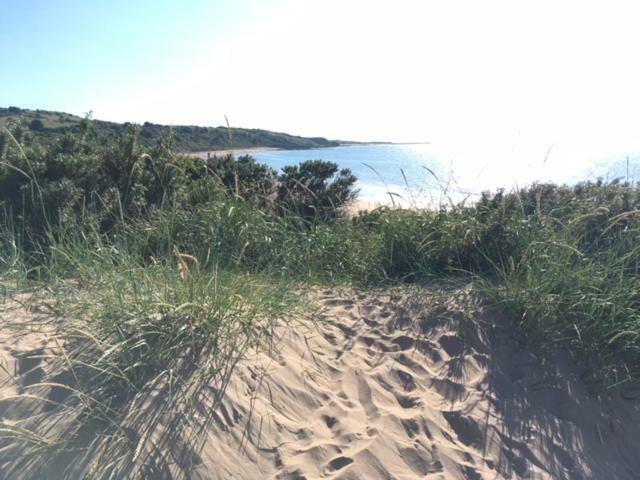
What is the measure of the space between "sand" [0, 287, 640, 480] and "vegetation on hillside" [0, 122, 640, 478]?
21 centimetres

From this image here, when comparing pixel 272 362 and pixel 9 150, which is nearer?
pixel 272 362

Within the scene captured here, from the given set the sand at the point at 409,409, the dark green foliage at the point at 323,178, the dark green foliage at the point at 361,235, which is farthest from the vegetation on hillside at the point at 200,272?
the dark green foliage at the point at 323,178

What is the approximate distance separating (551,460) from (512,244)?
2518 mm

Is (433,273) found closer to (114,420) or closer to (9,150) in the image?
(114,420)

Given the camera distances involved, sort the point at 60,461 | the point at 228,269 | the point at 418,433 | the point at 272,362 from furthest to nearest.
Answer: the point at 228,269 < the point at 272,362 < the point at 418,433 < the point at 60,461

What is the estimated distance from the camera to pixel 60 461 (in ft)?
8.63

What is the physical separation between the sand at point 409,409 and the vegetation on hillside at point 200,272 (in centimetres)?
21

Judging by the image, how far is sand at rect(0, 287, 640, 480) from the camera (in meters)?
3.01

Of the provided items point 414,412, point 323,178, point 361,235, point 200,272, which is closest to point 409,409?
point 414,412

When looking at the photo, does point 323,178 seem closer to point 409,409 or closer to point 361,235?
point 361,235

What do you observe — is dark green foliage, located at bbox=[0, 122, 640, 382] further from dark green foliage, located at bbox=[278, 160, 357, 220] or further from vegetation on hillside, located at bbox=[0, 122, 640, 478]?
dark green foliage, located at bbox=[278, 160, 357, 220]

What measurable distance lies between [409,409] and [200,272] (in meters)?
1.84

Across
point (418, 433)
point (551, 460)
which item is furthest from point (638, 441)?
point (418, 433)

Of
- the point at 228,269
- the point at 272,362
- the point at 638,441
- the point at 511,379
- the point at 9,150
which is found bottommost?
the point at 638,441
